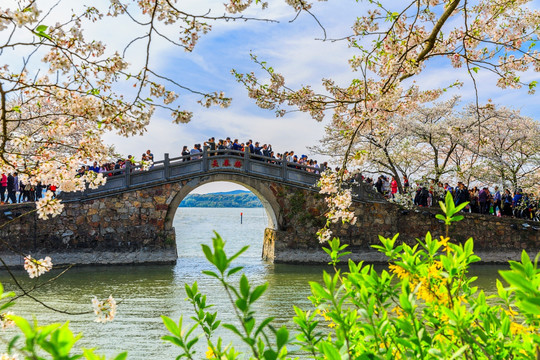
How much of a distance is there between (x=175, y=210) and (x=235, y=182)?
271 cm

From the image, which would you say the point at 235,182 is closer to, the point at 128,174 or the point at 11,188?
the point at 128,174

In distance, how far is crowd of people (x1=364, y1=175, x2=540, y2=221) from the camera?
836 inches

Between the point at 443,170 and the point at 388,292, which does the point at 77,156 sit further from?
the point at 443,170

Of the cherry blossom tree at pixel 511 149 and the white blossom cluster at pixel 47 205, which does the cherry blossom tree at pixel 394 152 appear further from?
the white blossom cluster at pixel 47 205

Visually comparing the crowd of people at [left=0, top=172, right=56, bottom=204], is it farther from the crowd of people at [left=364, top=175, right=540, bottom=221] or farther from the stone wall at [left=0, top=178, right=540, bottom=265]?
the crowd of people at [left=364, top=175, right=540, bottom=221]

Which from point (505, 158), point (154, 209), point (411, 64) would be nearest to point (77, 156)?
point (411, 64)

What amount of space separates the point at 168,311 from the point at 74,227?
8.35 metres

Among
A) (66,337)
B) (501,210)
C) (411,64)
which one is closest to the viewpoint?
(66,337)

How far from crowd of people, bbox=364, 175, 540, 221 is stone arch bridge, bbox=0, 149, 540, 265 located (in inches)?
42.8

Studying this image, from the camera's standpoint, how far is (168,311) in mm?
11609

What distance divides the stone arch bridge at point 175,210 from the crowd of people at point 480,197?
1088 millimetres

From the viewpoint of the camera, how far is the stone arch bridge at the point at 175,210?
709 inches

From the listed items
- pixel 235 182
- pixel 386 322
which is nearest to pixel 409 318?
Answer: pixel 386 322

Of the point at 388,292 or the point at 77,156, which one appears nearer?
the point at 388,292
